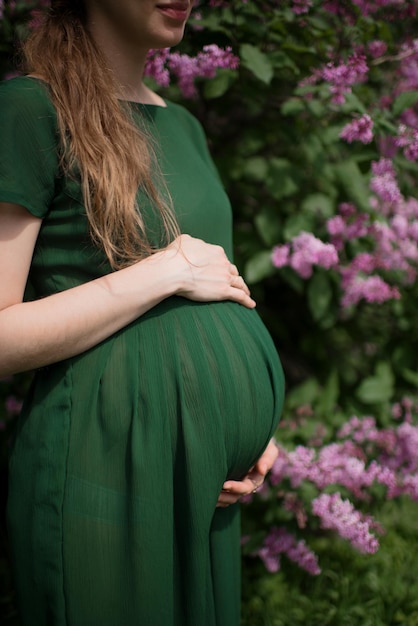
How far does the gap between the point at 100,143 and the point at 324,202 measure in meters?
1.10

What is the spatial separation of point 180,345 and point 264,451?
0.39 meters

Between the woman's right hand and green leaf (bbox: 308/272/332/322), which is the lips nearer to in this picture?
the woman's right hand

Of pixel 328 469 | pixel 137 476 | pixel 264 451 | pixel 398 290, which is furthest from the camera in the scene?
pixel 398 290

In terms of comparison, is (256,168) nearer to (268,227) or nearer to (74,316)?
(268,227)

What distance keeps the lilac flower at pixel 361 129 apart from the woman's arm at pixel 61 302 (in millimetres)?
857

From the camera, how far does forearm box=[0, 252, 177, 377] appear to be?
1026mm

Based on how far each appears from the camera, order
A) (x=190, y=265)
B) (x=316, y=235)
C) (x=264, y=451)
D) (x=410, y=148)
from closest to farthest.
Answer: (x=190, y=265) < (x=264, y=451) < (x=410, y=148) < (x=316, y=235)

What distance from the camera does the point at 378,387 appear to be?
7.47 feet

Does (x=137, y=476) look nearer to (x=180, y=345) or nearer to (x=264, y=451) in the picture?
(x=180, y=345)

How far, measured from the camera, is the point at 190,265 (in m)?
1.18

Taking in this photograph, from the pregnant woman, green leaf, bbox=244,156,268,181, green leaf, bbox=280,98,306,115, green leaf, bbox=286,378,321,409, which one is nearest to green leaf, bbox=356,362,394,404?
green leaf, bbox=286,378,321,409

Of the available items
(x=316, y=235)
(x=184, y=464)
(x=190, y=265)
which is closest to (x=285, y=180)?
(x=316, y=235)

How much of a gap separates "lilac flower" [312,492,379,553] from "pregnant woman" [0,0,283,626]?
68cm

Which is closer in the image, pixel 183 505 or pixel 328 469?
pixel 183 505
